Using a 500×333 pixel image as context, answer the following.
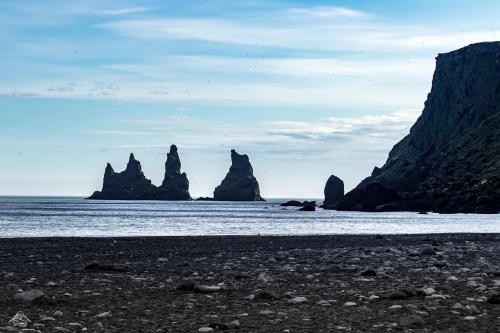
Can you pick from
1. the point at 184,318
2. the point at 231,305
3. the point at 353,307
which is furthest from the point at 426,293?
the point at 184,318

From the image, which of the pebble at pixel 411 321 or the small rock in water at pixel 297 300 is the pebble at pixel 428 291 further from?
the pebble at pixel 411 321

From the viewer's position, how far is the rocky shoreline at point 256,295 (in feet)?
46.9

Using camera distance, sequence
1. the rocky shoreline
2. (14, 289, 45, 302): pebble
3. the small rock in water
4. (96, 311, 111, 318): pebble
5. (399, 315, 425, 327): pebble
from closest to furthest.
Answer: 1. (399, 315, 425, 327): pebble
2. the rocky shoreline
3. (96, 311, 111, 318): pebble
4. the small rock in water
5. (14, 289, 45, 302): pebble

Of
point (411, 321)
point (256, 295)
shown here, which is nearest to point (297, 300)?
point (256, 295)

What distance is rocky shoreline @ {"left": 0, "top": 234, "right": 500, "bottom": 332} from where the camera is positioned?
1429 cm

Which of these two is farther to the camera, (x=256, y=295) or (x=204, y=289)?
(x=204, y=289)

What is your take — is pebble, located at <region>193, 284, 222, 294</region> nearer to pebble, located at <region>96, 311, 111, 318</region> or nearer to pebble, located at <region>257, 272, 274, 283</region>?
pebble, located at <region>257, 272, 274, 283</region>

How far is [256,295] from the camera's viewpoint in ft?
59.7

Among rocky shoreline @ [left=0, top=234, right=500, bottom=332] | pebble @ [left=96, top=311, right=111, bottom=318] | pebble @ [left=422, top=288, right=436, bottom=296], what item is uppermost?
pebble @ [left=422, top=288, right=436, bottom=296]

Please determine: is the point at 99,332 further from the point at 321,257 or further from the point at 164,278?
the point at 321,257

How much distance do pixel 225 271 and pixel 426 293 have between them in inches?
377

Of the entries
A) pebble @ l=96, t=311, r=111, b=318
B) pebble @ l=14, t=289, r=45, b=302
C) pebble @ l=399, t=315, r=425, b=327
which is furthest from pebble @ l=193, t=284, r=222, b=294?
pebble @ l=399, t=315, r=425, b=327

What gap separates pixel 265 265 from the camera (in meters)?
28.8

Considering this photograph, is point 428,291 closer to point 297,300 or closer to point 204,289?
point 297,300
